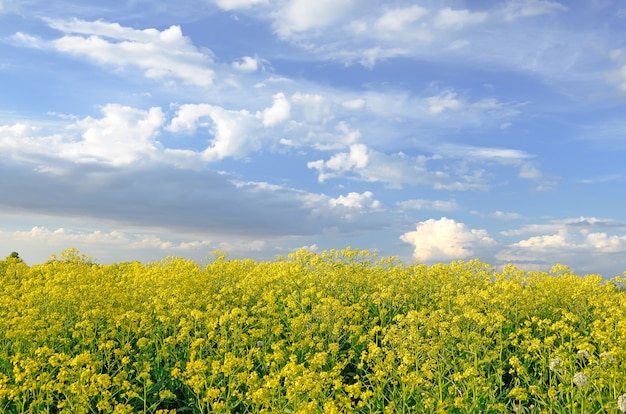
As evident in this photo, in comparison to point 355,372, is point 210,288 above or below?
above

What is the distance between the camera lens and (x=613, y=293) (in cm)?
1200

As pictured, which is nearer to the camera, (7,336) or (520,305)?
(7,336)

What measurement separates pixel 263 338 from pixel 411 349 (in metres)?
2.44

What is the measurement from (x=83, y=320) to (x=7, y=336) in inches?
45.0

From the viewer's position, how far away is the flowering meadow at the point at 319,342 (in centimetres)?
740

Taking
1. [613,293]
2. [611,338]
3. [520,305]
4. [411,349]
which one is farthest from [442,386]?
[613,293]

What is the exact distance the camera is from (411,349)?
8570mm

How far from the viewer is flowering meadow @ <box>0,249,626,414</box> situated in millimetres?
7403

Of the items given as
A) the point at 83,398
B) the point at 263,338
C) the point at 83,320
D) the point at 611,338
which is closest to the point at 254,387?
the point at 83,398

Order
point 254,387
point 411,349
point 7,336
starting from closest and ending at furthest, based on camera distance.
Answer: point 254,387, point 411,349, point 7,336

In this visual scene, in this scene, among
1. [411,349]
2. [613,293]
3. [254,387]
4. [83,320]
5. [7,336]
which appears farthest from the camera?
[613,293]

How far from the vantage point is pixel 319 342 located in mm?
9078

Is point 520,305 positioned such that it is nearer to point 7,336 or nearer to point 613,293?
point 613,293

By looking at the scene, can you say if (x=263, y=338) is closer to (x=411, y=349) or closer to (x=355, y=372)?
(x=355, y=372)
